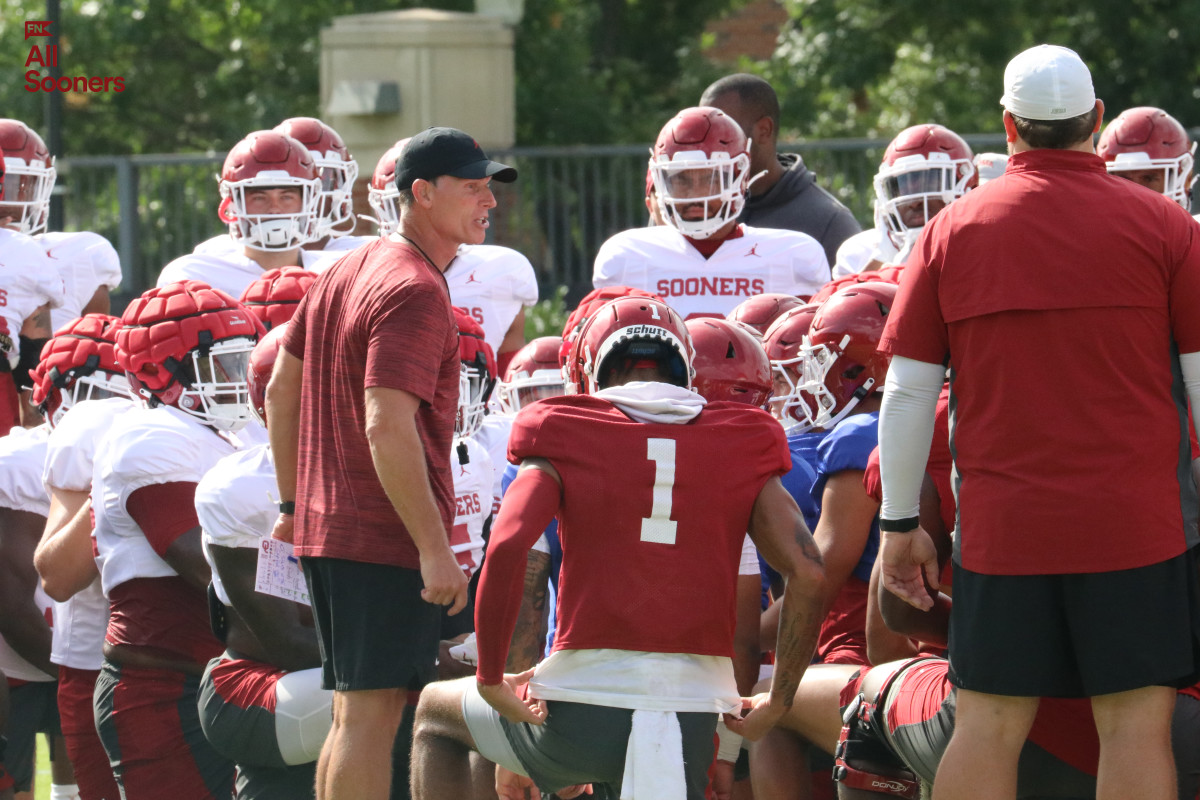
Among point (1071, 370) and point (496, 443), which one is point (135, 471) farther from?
point (1071, 370)

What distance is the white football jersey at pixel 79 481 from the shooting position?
4.70 metres

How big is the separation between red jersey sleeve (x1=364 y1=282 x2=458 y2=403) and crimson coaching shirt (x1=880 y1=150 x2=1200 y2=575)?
1174 mm

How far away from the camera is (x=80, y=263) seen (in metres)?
7.07

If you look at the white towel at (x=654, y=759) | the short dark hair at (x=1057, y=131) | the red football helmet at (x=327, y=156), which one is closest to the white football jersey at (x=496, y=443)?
the white towel at (x=654, y=759)

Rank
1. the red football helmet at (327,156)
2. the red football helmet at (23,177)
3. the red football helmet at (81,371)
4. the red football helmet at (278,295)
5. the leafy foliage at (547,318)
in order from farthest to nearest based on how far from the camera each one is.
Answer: the leafy foliage at (547,318) → the red football helmet at (327,156) → the red football helmet at (23,177) → the red football helmet at (278,295) → the red football helmet at (81,371)

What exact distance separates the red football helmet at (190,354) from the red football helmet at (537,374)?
74 cm

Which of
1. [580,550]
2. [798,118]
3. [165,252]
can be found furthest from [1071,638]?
[798,118]

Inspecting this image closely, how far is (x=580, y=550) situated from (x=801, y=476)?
957 mm

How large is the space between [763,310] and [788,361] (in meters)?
0.56

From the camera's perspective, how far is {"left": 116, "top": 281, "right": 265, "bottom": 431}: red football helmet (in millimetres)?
4566

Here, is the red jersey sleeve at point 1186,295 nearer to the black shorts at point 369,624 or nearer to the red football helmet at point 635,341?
the red football helmet at point 635,341

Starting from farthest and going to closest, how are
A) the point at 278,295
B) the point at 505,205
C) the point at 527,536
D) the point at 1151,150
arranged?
1. the point at 505,205
2. the point at 1151,150
3. the point at 278,295
4. the point at 527,536

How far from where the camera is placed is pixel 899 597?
361 centimetres

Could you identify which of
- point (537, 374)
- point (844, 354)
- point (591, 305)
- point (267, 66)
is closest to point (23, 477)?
point (537, 374)
